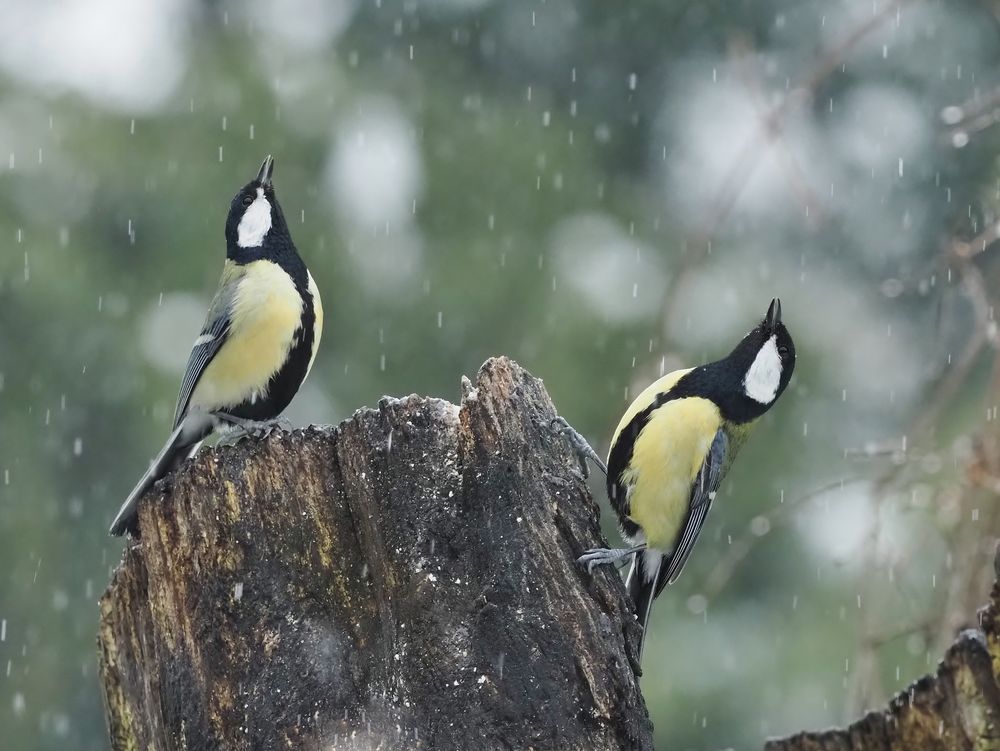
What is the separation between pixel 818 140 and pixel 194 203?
13.2ft

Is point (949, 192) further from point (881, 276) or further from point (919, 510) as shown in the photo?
point (919, 510)

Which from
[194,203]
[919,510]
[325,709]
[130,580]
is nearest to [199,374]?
[130,580]

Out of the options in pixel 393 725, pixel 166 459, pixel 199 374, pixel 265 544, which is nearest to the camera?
pixel 393 725

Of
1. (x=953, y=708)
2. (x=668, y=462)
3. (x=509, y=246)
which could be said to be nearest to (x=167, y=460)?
(x=668, y=462)

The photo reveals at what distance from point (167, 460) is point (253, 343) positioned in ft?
1.25

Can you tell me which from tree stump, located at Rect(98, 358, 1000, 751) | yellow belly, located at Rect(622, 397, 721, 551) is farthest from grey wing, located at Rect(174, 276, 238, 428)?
yellow belly, located at Rect(622, 397, 721, 551)

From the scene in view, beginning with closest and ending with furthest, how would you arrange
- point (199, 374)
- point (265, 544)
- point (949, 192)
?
point (265, 544)
point (199, 374)
point (949, 192)

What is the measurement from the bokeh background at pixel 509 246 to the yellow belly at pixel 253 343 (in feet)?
14.0

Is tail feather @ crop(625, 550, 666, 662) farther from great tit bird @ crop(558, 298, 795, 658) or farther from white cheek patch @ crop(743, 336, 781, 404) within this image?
white cheek patch @ crop(743, 336, 781, 404)

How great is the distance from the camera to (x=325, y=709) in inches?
107

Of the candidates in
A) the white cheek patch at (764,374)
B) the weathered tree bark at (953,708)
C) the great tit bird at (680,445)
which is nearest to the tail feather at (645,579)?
the great tit bird at (680,445)

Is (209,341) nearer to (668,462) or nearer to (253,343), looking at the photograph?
(253,343)

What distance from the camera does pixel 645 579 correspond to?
152 inches

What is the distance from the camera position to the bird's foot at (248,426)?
2949 millimetres
